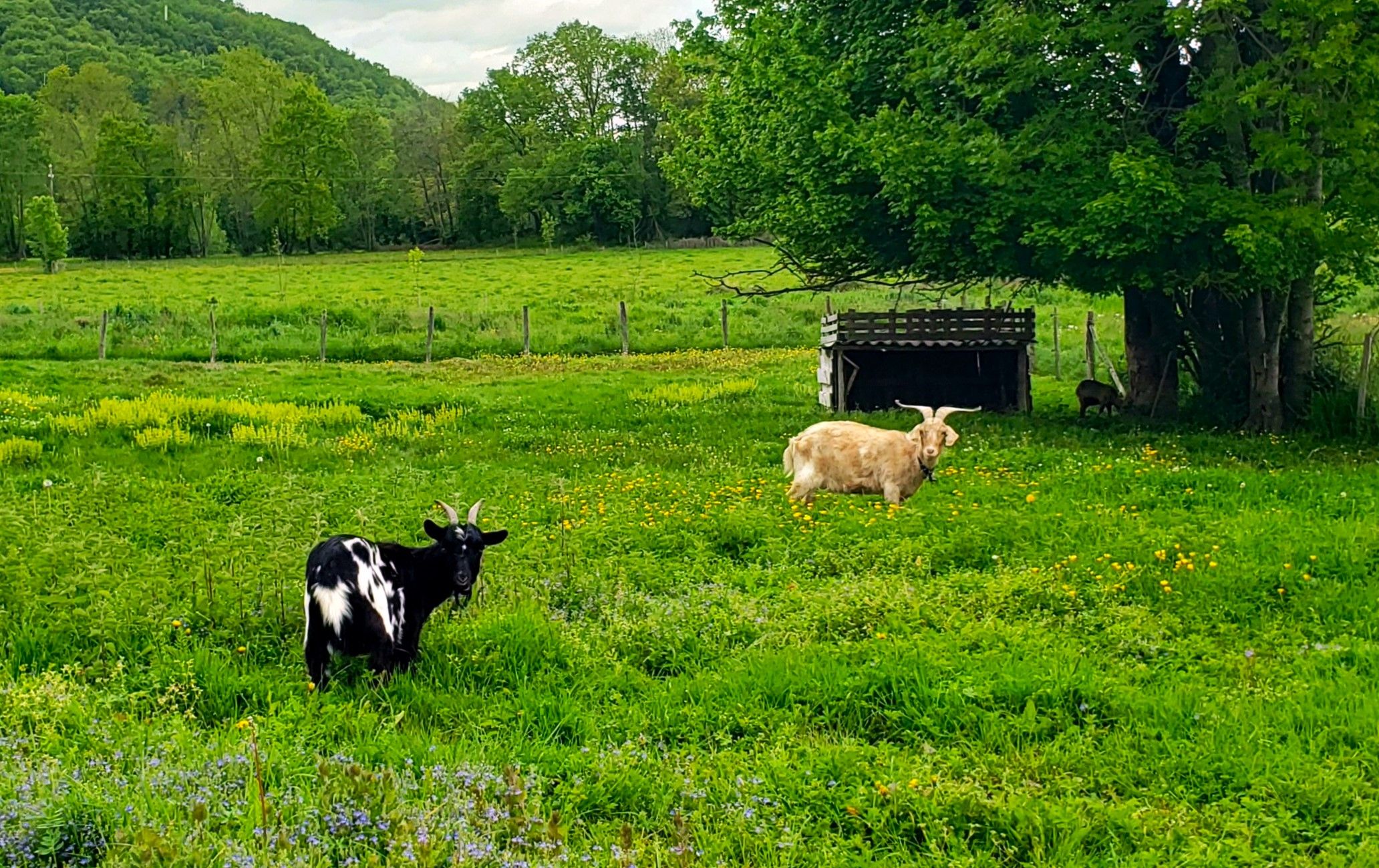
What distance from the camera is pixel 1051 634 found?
7395 mm

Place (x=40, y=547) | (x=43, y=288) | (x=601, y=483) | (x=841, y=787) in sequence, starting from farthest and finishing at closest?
(x=43, y=288) → (x=601, y=483) → (x=40, y=547) → (x=841, y=787)

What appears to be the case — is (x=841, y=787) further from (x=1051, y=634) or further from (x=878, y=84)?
(x=878, y=84)

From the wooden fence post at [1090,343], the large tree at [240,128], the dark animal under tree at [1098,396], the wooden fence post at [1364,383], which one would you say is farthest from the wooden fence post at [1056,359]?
the large tree at [240,128]

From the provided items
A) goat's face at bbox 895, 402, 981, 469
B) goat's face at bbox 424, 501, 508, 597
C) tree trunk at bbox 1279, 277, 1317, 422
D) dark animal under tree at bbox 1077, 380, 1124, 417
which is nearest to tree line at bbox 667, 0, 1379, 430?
tree trunk at bbox 1279, 277, 1317, 422

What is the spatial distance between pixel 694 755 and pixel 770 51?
15.0m

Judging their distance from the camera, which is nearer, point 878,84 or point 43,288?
point 878,84

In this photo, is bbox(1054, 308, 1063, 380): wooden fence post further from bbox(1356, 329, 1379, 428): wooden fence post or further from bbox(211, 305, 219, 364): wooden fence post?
bbox(211, 305, 219, 364): wooden fence post

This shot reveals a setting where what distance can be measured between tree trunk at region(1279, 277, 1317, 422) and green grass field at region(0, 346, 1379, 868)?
2.98 metres

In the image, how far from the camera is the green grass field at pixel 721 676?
4.78 metres

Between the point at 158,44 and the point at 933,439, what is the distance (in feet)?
597

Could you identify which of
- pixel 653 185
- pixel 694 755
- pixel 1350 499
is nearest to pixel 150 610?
pixel 694 755

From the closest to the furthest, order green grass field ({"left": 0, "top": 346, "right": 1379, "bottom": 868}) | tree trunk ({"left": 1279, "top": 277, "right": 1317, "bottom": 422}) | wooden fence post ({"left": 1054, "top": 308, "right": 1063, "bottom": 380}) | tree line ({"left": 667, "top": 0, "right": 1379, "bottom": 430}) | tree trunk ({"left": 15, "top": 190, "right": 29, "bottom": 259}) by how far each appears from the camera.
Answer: green grass field ({"left": 0, "top": 346, "right": 1379, "bottom": 868})
tree line ({"left": 667, "top": 0, "right": 1379, "bottom": 430})
tree trunk ({"left": 1279, "top": 277, "right": 1317, "bottom": 422})
wooden fence post ({"left": 1054, "top": 308, "right": 1063, "bottom": 380})
tree trunk ({"left": 15, "top": 190, "right": 29, "bottom": 259})

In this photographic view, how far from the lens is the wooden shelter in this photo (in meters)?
19.8

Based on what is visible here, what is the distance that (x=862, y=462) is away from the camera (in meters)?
11.9
